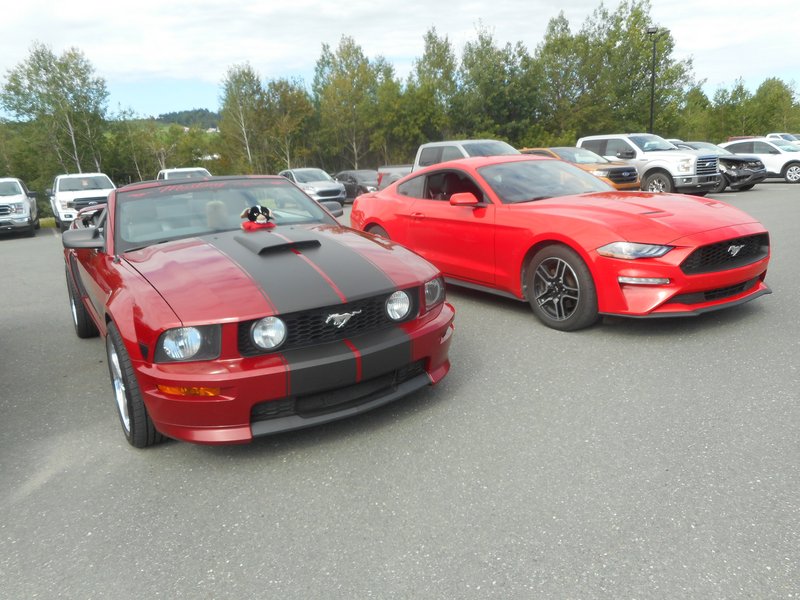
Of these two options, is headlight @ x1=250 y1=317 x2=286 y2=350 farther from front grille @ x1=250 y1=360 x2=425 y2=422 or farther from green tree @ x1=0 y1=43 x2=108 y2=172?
green tree @ x1=0 y1=43 x2=108 y2=172

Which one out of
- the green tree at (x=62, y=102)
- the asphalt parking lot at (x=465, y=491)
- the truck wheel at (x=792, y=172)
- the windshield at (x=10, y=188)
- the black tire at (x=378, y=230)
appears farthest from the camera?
the green tree at (x=62, y=102)

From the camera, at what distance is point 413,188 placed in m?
6.50

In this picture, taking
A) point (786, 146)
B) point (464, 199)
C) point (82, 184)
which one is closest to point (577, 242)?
point (464, 199)

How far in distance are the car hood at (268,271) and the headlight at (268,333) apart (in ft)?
0.17

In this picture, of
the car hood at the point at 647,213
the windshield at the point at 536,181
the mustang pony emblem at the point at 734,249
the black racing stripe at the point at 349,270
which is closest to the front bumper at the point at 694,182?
the windshield at the point at 536,181

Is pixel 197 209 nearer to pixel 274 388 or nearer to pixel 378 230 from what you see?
pixel 274 388

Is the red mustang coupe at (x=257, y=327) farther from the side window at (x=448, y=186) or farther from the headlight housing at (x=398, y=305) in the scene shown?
the side window at (x=448, y=186)

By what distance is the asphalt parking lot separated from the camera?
6.87 ft

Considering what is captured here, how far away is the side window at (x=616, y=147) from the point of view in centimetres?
1645

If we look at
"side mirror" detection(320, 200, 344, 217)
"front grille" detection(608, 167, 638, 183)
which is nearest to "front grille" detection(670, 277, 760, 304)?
"side mirror" detection(320, 200, 344, 217)

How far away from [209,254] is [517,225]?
106 inches

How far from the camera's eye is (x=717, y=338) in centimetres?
429

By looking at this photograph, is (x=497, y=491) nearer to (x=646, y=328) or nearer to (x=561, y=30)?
(x=646, y=328)

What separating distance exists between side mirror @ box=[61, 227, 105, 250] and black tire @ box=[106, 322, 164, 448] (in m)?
0.80
